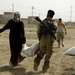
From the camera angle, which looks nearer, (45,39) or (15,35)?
(45,39)

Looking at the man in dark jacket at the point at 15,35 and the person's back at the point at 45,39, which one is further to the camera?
the man in dark jacket at the point at 15,35

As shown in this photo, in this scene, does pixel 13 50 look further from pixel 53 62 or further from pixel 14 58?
pixel 53 62

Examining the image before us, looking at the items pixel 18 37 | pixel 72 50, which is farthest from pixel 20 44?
pixel 72 50

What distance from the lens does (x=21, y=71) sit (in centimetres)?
882

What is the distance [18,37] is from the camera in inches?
367

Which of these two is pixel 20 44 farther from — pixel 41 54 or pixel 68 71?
pixel 68 71

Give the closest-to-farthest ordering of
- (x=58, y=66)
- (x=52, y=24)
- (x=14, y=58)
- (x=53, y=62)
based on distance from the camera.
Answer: (x=52, y=24) → (x=14, y=58) → (x=58, y=66) → (x=53, y=62)

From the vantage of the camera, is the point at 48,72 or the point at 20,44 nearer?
the point at 48,72

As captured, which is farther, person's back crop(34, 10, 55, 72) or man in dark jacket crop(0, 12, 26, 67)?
man in dark jacket crop(0, 12, 26, 67)

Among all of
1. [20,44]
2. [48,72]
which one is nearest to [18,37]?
[20,44]

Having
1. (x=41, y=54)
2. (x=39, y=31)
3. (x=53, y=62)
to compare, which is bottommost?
(x=53, y=62)

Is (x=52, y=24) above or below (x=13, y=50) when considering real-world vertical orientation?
above

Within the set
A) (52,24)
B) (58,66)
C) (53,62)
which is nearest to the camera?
(52,24)

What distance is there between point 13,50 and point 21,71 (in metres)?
0.87
